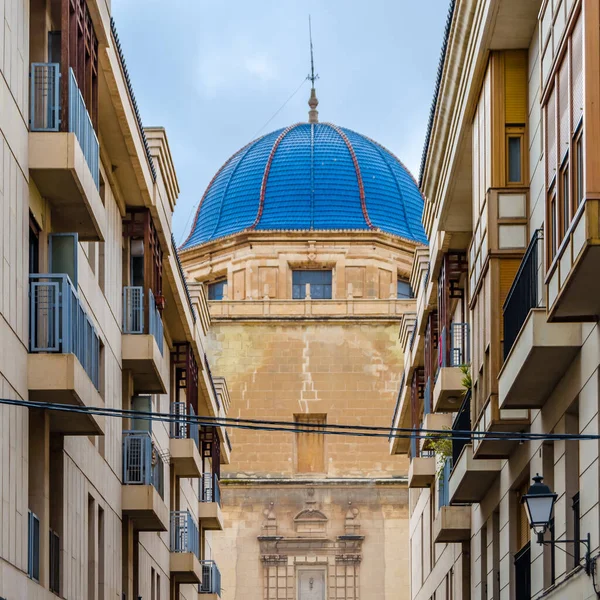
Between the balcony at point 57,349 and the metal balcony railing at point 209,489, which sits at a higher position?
the metal balcony railing at point 209,489

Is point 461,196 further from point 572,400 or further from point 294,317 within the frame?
point 294,317

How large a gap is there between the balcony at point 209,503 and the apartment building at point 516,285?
12.2 metres

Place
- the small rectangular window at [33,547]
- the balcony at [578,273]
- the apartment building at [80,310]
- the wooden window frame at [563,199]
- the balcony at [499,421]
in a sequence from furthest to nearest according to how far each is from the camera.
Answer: the balcony at [499,421] → the small rectangular window at [33,547] → the apartment building at [80,310] → the wooden window frame at [563,199] → the balcony at [578,273]

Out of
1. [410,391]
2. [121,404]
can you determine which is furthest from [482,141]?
[410,391]

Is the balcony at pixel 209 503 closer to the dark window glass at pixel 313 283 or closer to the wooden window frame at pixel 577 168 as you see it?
the dark window glass at pixel 313 283

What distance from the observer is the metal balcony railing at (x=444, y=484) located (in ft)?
104

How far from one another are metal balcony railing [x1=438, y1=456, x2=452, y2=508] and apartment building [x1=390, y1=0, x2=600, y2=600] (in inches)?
2.1

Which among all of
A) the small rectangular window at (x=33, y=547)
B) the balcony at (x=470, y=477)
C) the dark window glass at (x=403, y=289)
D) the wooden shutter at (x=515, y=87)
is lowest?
the small rectangular window at (x=33, y=547)

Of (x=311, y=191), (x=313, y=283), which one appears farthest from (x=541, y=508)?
(x=311, y=191)

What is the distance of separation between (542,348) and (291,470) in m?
42.8

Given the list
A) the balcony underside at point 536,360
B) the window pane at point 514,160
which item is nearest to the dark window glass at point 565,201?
the balcony underside at point 536,360

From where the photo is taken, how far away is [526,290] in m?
20.6

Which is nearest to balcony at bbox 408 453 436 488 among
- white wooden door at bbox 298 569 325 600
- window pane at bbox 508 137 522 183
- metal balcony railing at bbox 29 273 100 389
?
window pane at bbox 508 137 522 183

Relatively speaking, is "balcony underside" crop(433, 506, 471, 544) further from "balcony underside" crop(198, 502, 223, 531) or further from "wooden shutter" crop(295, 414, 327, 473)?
"wooden shutter" crop(295, 414, 327, 473)
